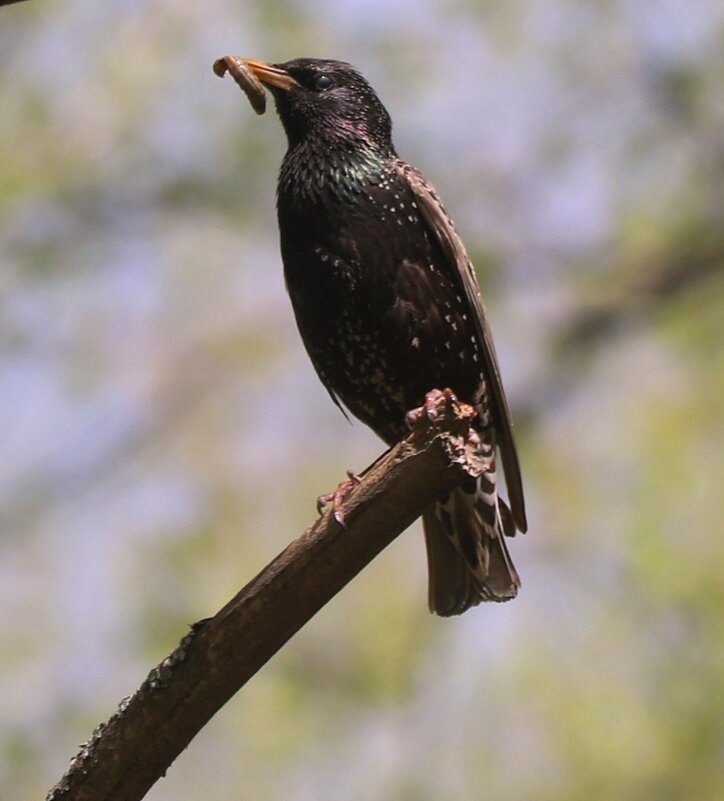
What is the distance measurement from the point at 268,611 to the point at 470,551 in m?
1.67

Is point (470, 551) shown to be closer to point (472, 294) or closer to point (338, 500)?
point (472, 294)

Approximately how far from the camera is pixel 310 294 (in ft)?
14.9

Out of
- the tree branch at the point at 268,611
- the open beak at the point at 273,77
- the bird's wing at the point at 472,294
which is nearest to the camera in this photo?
the tree branch at the point at 268,611

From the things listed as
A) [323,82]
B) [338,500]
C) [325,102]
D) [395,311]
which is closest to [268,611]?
[338,500]

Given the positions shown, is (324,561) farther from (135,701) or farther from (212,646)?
(135,701)

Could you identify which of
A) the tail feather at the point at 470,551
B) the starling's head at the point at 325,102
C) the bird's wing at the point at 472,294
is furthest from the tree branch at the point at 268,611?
the starling's head at the point at 325,102

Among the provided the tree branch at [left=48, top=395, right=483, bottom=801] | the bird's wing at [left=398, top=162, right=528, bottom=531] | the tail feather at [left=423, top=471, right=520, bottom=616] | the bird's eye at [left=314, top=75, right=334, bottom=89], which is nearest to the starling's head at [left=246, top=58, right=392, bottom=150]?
the bird's eye at [left=314, top=75, right=334, bottom=89]

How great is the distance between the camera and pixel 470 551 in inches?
189

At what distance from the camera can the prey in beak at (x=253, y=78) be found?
4.88 metres

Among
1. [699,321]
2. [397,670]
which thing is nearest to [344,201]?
[397,670]

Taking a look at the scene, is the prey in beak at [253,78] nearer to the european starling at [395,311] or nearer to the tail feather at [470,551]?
the european starling at [395,311]

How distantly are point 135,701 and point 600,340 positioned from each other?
7088 mm

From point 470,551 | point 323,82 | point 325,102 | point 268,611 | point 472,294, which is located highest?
point 323,82

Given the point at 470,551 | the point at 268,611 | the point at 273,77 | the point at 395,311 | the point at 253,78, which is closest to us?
the point at 268,611
